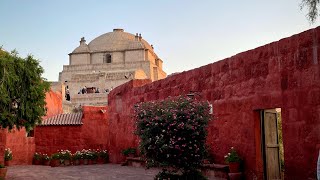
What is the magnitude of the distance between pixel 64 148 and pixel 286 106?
14.0 m

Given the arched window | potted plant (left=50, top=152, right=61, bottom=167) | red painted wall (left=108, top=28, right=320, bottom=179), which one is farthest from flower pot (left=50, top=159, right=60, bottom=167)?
the arched window

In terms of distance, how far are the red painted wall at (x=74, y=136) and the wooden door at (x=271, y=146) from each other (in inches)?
483

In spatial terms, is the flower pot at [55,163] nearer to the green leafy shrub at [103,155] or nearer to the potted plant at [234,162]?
the green leafy shrub at [103,155]

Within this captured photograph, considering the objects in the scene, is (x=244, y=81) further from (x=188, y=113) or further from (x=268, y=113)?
(x=188, y=113)

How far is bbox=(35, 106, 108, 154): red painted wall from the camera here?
19703mm

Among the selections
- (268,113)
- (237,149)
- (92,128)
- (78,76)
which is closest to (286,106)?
(268,113)

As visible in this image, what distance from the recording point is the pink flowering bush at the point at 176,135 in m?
8.05

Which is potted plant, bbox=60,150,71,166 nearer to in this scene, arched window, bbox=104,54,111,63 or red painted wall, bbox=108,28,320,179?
red painted wall, bbox=108,28,320,179

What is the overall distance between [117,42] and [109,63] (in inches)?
140

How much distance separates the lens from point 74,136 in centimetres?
1991

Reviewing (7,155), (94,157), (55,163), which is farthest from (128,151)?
(7,155)

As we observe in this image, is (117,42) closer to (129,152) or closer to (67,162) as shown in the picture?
(67,162)

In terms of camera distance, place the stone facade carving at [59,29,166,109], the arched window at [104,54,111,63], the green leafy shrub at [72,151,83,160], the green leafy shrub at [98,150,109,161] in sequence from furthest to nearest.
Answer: the arched window at [104,54,111,63], the stone facade carving at [59,29,166,109], the green leafy shrub at [98,150,109,161], the green leafy shrub at [72,151,83,160]

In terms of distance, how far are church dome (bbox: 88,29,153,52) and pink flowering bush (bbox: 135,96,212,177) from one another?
138 ft
